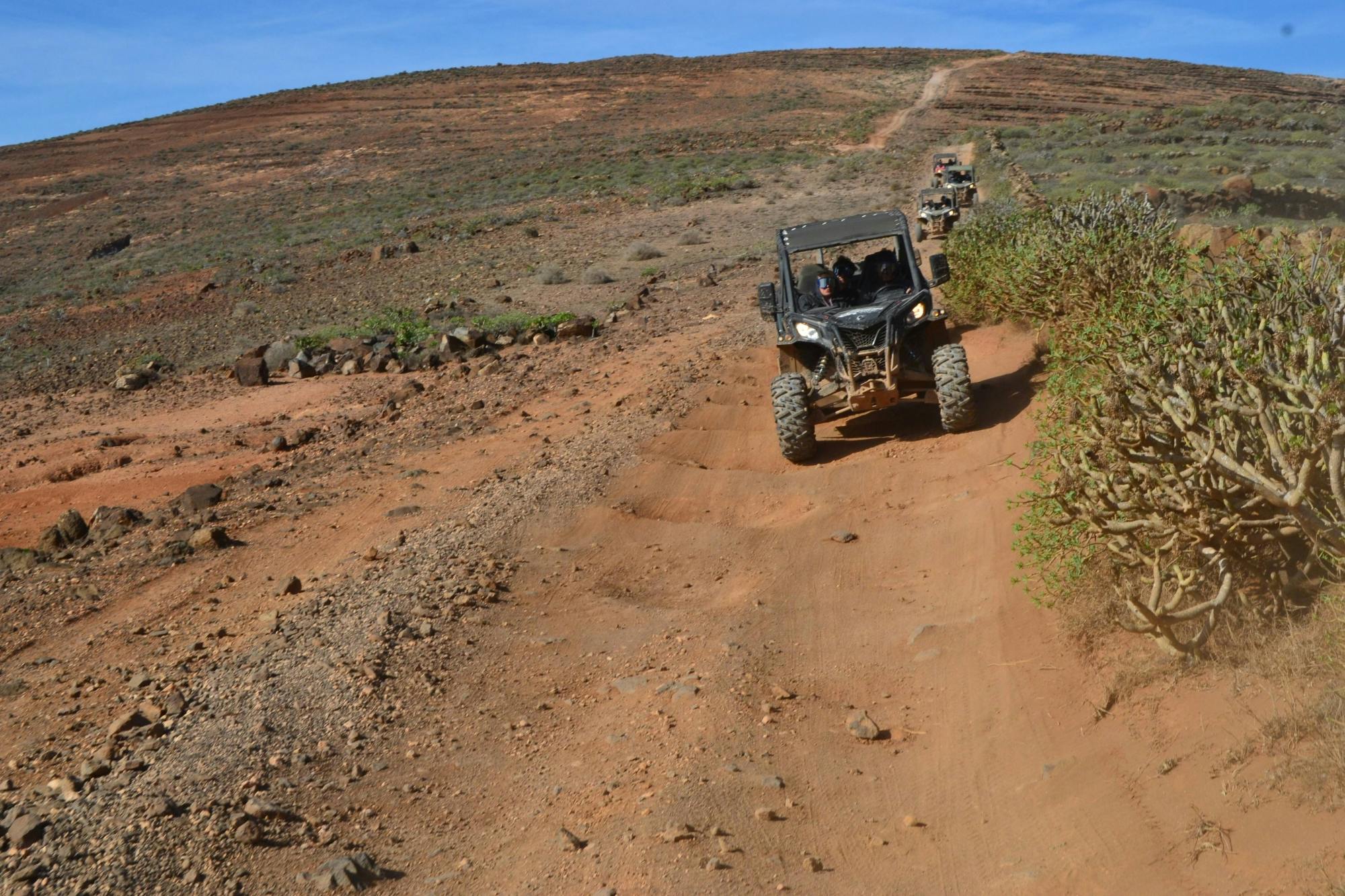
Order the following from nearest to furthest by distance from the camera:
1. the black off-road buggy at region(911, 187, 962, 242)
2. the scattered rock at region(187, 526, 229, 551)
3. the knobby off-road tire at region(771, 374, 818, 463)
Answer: the scattered rock at region(187, 526, 229, 551)
the knobby off-road tire at region(771, 374, 818, 463)
the black off-road buggy at region(911, 187, 962, 242)

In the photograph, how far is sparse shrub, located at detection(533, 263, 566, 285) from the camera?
72.3 ft

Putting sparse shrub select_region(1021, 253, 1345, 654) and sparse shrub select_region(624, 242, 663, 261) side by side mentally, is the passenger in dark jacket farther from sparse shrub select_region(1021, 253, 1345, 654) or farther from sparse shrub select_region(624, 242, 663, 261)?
sparse shrub select_region(624, 242, 663, 261)

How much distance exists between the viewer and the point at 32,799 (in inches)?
213

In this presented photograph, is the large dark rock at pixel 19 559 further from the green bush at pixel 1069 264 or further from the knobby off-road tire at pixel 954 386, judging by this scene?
the green bush at pixel 1069 264

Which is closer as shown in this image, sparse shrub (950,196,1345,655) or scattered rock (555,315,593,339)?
sparse shrub (950,196,1345,655)

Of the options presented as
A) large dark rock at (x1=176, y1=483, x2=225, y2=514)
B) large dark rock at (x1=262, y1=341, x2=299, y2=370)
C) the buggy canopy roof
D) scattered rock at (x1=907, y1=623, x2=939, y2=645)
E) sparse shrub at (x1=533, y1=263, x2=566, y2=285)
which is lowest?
scattered rock at (x1=907, y1=623, x2=939, y2=645)

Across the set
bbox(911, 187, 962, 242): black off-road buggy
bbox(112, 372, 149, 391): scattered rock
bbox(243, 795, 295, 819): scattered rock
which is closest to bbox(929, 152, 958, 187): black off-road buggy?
bbox(911, 187, 962, 242): black off-road buggy

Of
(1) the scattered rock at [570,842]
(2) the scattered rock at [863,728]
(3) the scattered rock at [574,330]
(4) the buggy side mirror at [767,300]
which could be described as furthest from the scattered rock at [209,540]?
(3) the scattered rock at [574,330]

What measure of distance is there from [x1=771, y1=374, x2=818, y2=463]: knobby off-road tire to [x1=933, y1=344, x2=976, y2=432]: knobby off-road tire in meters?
1.08

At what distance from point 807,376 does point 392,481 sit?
369 centimetres

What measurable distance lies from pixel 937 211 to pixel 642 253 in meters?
6.38

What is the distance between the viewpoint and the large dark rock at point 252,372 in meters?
17.0

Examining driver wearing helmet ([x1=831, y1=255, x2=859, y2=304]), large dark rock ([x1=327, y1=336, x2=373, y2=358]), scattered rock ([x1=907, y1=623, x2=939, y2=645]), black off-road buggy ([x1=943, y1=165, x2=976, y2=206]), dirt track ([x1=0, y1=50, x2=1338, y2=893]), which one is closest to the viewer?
dirt track ([x1=0, y1=50, x2=1338, y2=893])

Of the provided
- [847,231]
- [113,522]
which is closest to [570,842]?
[113,522]
